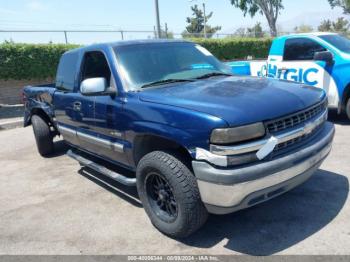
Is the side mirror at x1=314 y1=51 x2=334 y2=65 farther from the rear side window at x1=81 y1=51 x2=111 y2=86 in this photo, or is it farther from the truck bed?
the truck bed

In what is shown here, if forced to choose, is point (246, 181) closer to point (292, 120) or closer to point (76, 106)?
point (292, 120)

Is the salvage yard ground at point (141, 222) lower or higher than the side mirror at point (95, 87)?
lower

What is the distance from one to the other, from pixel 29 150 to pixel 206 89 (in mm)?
5135

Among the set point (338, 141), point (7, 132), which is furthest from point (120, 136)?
point (7, 132)

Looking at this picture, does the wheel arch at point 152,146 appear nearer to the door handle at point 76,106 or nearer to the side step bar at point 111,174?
the side step bar at point 111,174

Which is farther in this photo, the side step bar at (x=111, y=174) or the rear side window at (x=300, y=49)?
the rear side window at (x=300, y=49)

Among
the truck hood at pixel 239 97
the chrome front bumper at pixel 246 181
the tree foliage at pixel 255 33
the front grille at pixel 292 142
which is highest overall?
the tree foliage at pixel 255 33

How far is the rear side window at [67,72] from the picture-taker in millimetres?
5086

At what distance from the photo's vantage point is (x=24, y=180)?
18.3 ft

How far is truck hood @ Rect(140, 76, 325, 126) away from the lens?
291cm

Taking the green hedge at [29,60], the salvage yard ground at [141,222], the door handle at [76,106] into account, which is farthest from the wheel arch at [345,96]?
the green hedge at [29,60]

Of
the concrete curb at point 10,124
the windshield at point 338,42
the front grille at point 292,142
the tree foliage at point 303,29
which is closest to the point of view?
the front grille at point 292,142

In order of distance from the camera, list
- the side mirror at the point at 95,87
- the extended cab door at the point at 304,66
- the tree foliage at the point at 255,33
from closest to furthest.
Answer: the side mirror at the point at 95,87, the extended cab door at the point at 304,66, the tree foliage at the point at 255,33

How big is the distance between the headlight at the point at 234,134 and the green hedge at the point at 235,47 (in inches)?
656
